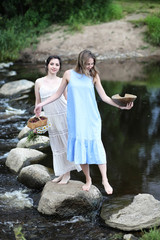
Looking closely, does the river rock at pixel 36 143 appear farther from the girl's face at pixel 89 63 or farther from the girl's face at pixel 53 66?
the girl's face at pixel 89 63

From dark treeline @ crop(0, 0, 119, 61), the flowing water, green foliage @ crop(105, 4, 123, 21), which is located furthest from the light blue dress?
green foliage @ crop(105, 4, 123, 21)

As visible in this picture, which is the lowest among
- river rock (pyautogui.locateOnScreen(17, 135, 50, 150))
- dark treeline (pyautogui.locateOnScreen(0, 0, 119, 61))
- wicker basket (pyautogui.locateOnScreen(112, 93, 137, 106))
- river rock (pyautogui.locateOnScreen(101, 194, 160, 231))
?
river rock (pyautogui.locateOnScreen(101, 194, 160, 231))

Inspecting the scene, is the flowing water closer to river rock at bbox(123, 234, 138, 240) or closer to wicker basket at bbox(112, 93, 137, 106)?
river rock at bbox(123, 234, 138, 240)

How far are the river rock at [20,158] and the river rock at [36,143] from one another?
0.41 meters

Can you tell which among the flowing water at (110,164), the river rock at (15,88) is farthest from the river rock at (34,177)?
the river rock at (15,88)

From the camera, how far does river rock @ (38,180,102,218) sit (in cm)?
450

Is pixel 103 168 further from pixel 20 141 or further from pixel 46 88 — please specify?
pixel 20 141

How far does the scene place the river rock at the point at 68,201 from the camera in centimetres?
450

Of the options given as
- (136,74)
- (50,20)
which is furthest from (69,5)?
(136,74)

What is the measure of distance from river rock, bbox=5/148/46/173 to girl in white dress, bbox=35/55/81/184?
1411mm

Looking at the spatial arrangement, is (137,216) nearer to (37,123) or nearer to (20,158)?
(37,123)

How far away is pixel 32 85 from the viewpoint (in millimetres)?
11609

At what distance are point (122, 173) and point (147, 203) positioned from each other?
1.30 meters

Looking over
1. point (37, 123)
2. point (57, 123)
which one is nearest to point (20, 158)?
point (57, 123)
